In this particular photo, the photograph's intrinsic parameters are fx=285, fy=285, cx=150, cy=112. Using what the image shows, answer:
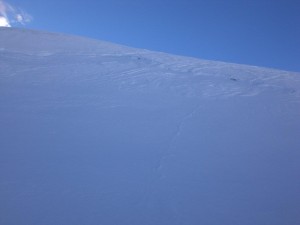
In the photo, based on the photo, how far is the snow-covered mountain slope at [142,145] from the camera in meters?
1.66

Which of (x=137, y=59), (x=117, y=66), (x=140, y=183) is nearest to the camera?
(x=140, y=183)

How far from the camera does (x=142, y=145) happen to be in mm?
2354

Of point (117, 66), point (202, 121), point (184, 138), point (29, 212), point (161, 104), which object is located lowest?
point (29, 212)

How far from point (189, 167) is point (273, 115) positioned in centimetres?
155

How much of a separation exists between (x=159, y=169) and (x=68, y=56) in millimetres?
3070

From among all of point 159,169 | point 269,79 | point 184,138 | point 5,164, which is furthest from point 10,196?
point 269,79

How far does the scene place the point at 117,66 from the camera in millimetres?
4316

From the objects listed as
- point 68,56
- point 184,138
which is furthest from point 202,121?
point 68,56

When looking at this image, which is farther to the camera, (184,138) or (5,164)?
(184,138)

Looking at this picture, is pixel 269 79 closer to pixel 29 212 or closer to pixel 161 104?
pixel 161 104

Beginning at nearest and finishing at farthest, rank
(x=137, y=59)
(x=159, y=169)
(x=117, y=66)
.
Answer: (x=159, y=169)
(x=117, y=66)
(x=137, y=59)

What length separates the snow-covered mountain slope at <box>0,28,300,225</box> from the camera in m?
1.66

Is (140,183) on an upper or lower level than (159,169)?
lower

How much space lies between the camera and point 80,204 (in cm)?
163
